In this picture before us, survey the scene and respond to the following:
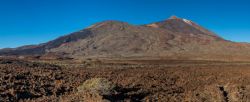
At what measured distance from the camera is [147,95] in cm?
2412

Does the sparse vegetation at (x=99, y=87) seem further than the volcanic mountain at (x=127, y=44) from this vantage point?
No

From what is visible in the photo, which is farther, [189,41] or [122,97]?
[189,41]

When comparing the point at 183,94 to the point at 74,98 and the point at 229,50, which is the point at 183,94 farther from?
the point at 229,50

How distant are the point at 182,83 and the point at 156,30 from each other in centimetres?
12741

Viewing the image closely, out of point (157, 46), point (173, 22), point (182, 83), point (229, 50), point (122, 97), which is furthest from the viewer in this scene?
point (173, 22)

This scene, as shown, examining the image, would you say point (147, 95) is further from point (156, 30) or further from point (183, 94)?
point (156, 30)

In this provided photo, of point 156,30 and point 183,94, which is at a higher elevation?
point 156,30

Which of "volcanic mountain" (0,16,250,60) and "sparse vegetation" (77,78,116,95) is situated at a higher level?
"volcanic mountain" (0,16,250,60)

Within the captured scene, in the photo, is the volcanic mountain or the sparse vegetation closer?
the sparse vegetation

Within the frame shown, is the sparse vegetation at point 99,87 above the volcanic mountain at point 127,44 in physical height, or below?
below

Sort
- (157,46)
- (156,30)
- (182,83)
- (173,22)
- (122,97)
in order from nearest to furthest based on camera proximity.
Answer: (122,97), (182,83), (157,46), (156,30), (173,22)

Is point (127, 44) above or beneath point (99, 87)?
above

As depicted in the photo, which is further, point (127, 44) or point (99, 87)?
point (127, 44)

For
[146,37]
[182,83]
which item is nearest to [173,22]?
[146,37]
